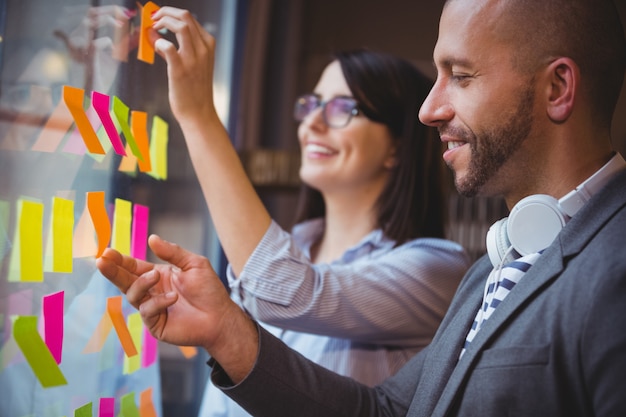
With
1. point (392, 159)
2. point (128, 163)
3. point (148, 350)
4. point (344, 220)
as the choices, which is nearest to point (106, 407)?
point (148, 350)

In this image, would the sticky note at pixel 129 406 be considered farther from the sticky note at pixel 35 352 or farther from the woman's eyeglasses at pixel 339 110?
the woman's eyeglasses at pixel 339 110

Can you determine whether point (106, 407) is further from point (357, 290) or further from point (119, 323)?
point (357, 290)

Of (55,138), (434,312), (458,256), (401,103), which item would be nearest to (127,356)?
(55,138)

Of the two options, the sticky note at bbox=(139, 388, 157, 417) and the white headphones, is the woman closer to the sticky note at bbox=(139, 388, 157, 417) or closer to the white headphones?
the sticky note at bbox=(139, 388, 157, 417)

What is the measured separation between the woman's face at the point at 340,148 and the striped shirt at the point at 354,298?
0.16 meters

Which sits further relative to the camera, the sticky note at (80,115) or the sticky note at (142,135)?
the sticky note at (142,135)

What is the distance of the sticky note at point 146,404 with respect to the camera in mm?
1337

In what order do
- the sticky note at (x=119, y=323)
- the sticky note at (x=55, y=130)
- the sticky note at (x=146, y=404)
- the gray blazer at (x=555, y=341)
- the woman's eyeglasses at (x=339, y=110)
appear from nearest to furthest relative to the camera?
the gray blazer at (x=555, y=341), the sticky note at (x=55, y=130), the sticky note at (x=119, y=323), the sticky note at (x=146, y=404), the woman's eyeglasses at (x=339, y=110)

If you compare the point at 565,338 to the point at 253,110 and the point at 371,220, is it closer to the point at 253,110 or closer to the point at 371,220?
the point at 371,220

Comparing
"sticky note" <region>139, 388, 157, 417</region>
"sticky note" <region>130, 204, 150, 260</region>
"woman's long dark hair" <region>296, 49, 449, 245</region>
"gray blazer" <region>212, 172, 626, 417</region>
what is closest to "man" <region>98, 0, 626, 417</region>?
"gray blazer" <region>212, 172, 626, 417</region>

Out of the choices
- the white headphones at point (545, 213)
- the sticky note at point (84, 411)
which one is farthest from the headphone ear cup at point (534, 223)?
the sticky note at point (84, 411)

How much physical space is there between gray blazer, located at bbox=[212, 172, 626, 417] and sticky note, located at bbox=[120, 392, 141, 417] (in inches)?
8.1

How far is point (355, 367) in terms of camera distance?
157 centimetres

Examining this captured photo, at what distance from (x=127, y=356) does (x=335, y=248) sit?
720mm
